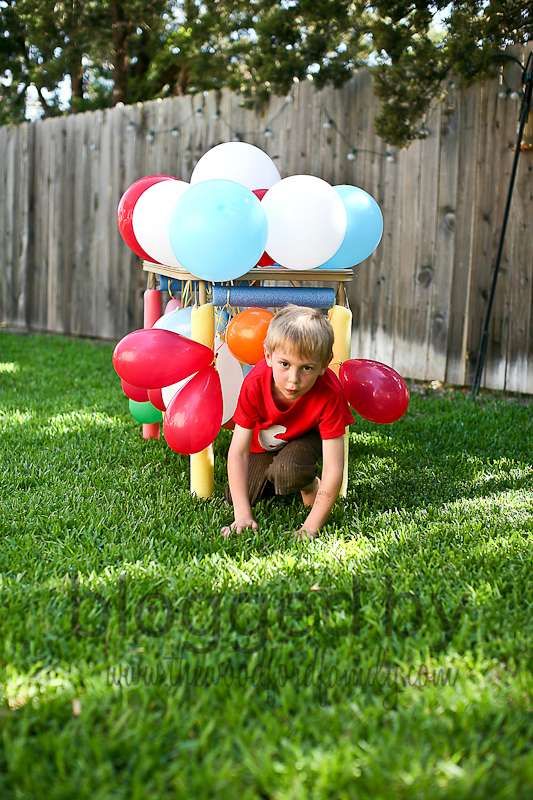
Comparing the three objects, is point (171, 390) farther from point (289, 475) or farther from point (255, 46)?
point (255, 46)

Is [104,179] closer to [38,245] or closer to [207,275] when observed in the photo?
[38,245]

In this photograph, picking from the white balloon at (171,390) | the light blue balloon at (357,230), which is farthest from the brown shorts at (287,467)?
the light blue balloon at (357,230)

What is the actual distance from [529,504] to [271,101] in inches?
164

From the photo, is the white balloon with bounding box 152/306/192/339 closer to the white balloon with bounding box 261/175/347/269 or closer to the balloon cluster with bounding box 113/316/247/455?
the balloon cluster with bounding box 113/316/247/455

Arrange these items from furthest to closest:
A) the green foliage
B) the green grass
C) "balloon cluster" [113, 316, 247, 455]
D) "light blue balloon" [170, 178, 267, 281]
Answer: the green foliage < "balloon cluster" [113, 316, 247, 455] < "light blue balloon" [170, 178, 267, 281] < the green grass

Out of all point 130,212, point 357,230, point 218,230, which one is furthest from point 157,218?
point 357,230

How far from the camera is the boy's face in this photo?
9.11 feet

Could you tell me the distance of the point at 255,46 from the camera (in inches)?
255

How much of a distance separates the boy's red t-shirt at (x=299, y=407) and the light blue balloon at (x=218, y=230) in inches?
14.3

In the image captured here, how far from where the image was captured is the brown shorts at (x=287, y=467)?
3.11 m

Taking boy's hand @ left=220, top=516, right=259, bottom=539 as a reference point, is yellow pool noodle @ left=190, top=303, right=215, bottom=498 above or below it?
above

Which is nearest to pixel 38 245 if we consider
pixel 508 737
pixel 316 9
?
pixel 316 9

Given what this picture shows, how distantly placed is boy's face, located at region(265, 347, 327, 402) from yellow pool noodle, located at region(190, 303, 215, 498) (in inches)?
17.6

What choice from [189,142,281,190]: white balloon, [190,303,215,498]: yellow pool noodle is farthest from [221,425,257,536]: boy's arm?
[189,142,281,190]: white balloon
